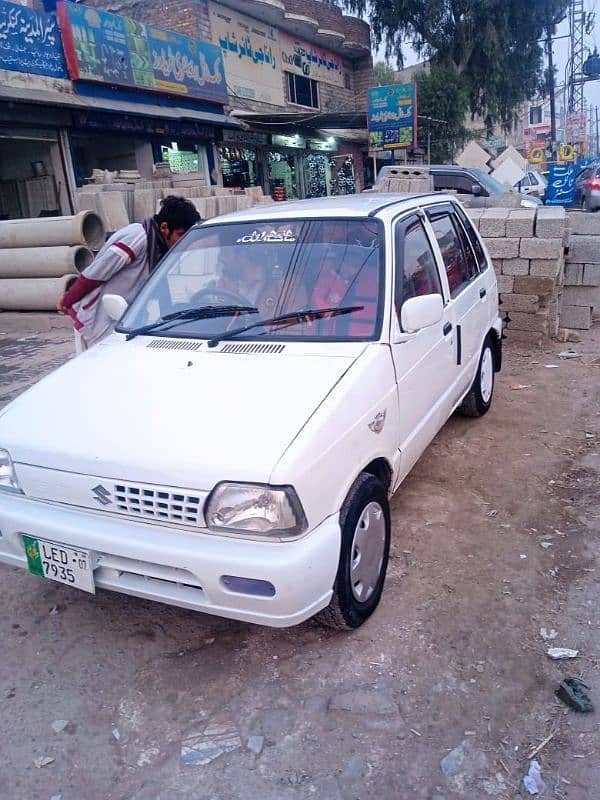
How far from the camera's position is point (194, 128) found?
17.5 metres

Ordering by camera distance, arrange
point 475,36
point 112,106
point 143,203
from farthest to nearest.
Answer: point 475,36, point 112,106, point 143,203

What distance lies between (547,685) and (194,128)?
58.5 feet

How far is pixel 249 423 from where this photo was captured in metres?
2.40

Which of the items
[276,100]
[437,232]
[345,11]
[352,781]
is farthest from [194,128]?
[345,11]

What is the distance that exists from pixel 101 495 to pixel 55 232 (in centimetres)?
806

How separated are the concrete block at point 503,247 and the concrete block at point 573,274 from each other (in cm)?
118

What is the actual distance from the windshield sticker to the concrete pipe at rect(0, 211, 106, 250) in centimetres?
651

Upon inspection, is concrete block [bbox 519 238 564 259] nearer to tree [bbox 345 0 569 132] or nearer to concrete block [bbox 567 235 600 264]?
concrete block [bbox 567 235 600 264]

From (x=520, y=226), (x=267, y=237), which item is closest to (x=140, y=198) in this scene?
(x=520, y=226)

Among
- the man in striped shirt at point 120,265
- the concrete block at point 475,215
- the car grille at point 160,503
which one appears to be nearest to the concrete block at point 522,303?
the concrete block at point 475,215

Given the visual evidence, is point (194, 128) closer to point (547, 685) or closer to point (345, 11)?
point (547, 685)

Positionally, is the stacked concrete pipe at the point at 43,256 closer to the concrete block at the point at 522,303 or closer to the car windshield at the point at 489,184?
the concrete block at the point at 522,303

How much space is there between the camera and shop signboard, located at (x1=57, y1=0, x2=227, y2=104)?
13.3m

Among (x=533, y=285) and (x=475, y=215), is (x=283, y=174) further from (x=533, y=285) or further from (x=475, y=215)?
(x=533, y=285)
